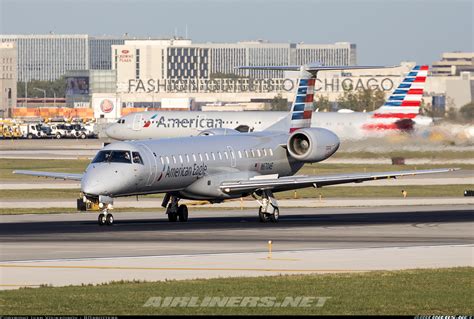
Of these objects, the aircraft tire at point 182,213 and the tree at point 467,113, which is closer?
the aircraft tire at point 182,213

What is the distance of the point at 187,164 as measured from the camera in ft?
168

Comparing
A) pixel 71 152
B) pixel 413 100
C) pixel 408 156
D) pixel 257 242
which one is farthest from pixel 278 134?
pixel 71 152

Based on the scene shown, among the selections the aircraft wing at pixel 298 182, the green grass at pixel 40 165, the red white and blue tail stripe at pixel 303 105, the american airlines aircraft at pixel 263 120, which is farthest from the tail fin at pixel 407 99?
the aircraft wing at pixel 298 182

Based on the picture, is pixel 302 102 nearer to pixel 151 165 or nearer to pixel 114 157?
pixel 151 165

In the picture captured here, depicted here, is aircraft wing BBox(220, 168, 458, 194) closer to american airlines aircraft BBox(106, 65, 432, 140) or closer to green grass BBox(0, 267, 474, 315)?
green grass BBox(0, 267, 474, 315)

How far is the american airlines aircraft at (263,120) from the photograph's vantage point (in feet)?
346

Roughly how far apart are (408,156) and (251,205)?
25.1 metres

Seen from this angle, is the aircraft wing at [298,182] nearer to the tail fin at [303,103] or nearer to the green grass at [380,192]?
the tail fin at [303,103]

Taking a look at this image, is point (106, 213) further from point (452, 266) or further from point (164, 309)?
point (164, 309)

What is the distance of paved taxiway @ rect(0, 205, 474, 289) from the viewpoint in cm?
3300

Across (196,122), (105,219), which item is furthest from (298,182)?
(196,122)

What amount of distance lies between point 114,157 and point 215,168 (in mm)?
5242

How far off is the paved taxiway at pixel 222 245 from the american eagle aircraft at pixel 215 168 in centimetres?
122

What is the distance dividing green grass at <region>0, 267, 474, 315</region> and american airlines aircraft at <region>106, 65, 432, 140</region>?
71.5m
